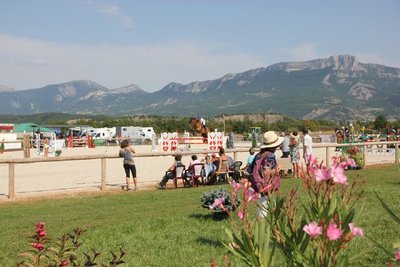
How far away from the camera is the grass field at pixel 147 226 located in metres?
5.74

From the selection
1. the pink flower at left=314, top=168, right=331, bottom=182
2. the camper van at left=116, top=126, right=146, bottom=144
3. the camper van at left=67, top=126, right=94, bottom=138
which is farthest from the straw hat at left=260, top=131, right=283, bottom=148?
the camper van at left=116, top=126, right=146, bottom=144

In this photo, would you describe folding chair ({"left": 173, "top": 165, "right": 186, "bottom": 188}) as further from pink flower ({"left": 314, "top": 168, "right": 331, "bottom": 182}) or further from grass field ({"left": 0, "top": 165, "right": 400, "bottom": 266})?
pink flower ({"left": 314, "top": 168, "right": 331, "bottom": 182})

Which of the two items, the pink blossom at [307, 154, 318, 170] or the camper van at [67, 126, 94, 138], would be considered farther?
the camper van at [67, 126, 94, 138]

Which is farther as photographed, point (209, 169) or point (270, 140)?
point (209, 169)

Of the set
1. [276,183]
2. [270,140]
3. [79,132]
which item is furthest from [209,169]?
[79,132]

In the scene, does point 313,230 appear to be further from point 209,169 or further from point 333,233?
point 209,169

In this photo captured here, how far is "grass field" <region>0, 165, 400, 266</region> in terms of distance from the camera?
5.74 m

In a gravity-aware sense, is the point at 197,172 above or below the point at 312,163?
below

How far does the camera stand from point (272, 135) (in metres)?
6.19

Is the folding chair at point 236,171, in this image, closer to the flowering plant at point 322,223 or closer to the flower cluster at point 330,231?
the flowering plant at point 322,223

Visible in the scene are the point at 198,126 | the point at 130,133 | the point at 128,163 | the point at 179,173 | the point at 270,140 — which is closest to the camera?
the point at 270,140

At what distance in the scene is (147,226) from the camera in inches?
290

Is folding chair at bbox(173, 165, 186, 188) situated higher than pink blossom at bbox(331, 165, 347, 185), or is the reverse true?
pink blossom at bbox(331, 165, 347, 185)

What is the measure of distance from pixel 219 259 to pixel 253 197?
3.52 m
